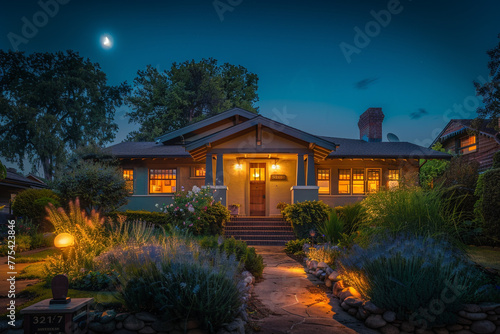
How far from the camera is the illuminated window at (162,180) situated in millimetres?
17734

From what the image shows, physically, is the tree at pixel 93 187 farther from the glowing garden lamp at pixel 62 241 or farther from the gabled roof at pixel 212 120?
the glowing garden lamp at pixel 62 241

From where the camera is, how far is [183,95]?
29.3 m

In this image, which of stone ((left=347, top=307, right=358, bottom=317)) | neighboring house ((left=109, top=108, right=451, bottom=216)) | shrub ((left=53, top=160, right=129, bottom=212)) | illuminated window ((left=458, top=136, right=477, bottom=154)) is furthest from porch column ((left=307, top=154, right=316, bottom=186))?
illuminated window ((left=458, top=136, right=477, bottom=154))

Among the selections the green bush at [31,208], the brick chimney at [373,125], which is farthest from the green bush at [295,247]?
the brick chimney at [373,125]

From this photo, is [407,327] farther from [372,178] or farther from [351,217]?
[372,178]

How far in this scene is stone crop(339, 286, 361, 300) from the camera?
511 centimetres

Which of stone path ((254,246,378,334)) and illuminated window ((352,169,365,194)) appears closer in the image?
stone path ((254,246,378,334))

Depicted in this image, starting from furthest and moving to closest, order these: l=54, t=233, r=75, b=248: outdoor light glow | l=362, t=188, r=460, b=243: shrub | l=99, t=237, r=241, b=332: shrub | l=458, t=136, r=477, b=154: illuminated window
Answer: l=458, t=136, r=477, b=154: illuminated window
l=362, t=188, r=460, b=243: shrub
l=54, t=233, r=75, b=248: outdoor light glow
l=99, t=237, r=241, b=332: shrub

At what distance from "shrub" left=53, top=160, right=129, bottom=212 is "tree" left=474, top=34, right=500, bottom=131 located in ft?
49.1

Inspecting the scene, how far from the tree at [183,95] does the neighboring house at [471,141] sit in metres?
17.0

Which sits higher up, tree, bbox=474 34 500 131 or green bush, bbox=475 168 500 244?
tree, bbox=474 34 500 131

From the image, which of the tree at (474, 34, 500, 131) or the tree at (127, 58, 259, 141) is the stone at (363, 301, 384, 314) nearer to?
the tree at (474, 34, 500, 131)

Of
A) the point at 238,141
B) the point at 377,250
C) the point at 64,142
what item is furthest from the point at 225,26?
the point at 64,142

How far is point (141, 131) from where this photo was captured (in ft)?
107
